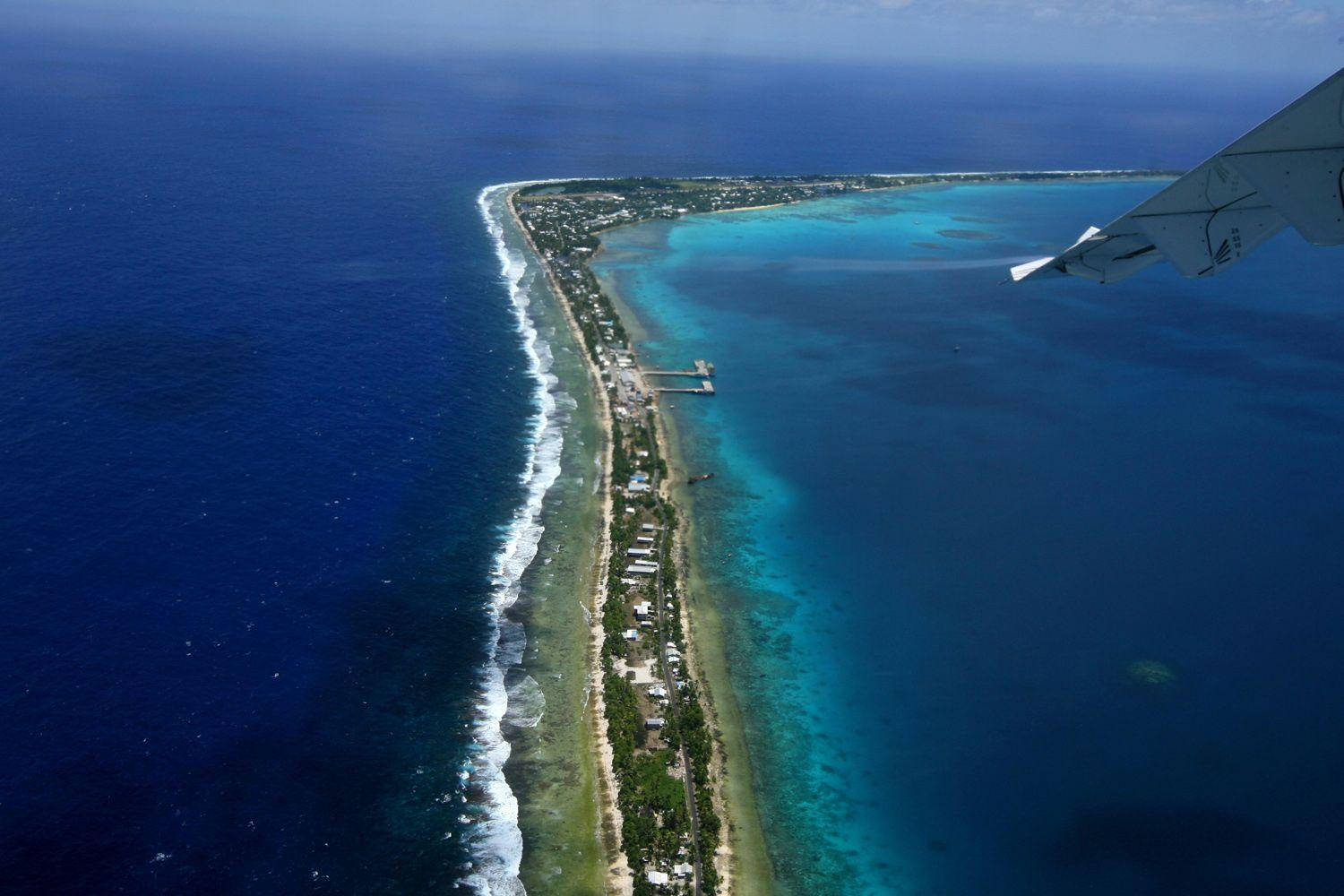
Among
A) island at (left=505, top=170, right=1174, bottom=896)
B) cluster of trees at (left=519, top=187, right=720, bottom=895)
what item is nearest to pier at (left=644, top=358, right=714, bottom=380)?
island at (left=505, top=170, right=1174, bottom=896)

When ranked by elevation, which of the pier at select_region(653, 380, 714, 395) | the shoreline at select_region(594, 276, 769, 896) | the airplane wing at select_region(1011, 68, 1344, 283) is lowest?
the shoreline at select_region(594, 276, 769, 896)

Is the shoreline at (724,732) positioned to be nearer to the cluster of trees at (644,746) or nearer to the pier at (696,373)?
the cluster of trees at (644,746)

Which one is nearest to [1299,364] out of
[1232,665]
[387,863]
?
[1232,665]

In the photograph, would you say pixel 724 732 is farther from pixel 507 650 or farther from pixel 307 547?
pixel 307 547

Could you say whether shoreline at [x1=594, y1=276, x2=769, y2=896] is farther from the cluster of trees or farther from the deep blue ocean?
the deep blue ocean

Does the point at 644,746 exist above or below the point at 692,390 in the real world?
below

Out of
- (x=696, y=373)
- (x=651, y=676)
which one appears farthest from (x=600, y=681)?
(x=696, y=373)
